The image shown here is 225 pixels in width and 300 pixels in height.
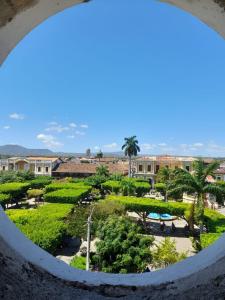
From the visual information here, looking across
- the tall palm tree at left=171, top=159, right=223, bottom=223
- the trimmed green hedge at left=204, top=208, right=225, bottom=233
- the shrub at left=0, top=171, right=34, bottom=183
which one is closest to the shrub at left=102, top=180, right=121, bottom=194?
the shrub at left=0, top=171, right=34, bottom=183

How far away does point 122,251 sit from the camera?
13.8m

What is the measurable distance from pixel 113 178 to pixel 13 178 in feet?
51.0

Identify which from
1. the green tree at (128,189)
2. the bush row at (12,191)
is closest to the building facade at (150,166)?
the green tree at (128,189)

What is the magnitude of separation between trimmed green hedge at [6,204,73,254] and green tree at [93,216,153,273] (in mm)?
2701

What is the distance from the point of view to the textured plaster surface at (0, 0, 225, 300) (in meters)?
1.58

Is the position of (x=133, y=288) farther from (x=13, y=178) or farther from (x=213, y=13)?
(x=13, y=178)

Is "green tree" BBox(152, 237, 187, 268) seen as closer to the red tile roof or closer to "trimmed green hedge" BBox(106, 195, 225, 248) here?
"trimmed green hedge" BBox(106, 195, 225, 248)

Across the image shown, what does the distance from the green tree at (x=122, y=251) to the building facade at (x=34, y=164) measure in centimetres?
5267

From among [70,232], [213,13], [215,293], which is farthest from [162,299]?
[70,232]

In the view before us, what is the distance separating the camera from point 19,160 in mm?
71250

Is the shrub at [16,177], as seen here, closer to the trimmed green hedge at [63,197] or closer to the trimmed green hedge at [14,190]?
the trimmed green hedge at [14,190]

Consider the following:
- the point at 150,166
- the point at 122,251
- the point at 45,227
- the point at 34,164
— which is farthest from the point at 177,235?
the point at 34,164

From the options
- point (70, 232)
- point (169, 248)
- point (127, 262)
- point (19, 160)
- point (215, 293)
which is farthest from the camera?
point (19, 160)

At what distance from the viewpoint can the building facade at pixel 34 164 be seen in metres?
66.3
